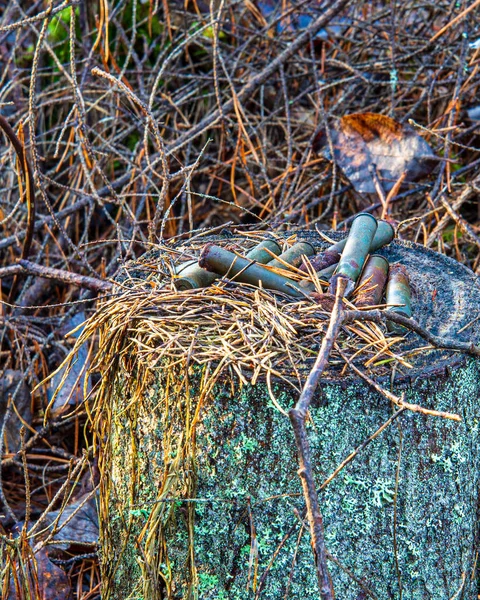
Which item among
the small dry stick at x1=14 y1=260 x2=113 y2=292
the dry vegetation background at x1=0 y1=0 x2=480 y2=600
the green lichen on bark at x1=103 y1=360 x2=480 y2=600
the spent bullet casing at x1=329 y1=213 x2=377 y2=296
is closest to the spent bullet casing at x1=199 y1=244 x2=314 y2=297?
the spent bullet casing at x1=329 y1=213 x2=377 y2=296

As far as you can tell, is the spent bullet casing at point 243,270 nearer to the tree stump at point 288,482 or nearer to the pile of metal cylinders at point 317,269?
the pile of metal cylinders at point 317,269

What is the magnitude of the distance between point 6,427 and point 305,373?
202cm

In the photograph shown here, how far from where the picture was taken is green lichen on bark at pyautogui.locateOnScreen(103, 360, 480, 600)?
178cm

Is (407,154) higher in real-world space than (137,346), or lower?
lower

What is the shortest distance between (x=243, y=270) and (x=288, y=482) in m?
0.67

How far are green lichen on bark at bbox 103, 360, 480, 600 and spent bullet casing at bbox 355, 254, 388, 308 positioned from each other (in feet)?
1.17

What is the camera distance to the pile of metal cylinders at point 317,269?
214cm

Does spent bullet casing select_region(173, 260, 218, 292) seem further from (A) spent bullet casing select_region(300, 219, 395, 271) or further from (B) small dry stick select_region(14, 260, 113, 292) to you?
(B) small dry stick select_region(14, 260, 113, 292)

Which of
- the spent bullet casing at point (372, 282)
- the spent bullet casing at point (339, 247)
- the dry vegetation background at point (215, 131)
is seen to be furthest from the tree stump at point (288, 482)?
the dry vegetation background at point (215, 131)

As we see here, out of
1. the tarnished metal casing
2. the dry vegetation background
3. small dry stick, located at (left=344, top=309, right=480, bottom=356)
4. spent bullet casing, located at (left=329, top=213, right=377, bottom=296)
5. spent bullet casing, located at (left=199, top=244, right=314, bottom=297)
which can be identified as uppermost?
small dry stick, located at (left=344, top=309, right=480, bottom=356)

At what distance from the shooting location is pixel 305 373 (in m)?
1.76

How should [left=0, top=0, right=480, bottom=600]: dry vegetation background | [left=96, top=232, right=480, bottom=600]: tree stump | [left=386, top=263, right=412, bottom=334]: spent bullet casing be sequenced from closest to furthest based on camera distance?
1. [left=96, top=232, right=480, bottom=600]: tree stump
2. [left=386, top=263, right=412, bottom=334]: spent bullet casing
3. [left=0, top=0, right=480, bottom=600]: dry vegetation background

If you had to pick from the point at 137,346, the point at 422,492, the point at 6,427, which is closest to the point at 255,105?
the point at 6,427

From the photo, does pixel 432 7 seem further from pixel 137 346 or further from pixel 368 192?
pixel 137 346
